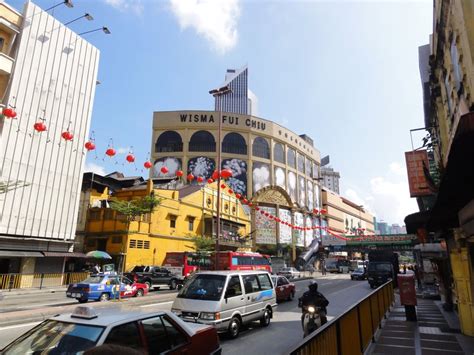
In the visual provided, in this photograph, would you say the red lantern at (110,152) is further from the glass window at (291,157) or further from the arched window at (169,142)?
the glass window at (291,157)

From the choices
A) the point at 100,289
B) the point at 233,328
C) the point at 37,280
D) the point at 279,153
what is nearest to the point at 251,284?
the point at 233,328

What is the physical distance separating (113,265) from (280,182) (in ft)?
157

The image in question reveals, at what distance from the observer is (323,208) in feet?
313

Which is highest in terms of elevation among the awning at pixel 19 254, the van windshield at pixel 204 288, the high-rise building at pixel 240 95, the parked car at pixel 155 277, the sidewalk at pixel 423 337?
the high-rise building at pixel 240 95

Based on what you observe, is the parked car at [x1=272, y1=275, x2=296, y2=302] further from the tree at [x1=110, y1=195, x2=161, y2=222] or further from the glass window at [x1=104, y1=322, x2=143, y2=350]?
the tree at [x1=110, y1=195, x2=161, y2=222]

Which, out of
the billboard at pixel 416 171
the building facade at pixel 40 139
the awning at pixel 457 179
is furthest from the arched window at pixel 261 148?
the awning at pixel 457 179

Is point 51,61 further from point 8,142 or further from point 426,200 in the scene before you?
point 426,200

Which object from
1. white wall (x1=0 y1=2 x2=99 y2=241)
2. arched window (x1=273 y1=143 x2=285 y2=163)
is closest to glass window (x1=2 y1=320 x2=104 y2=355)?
white wall (x1=0 y1=2 x2=99 y2=241)

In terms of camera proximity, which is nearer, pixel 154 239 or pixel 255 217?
pixel 154 239

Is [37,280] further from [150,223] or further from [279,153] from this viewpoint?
[279,153]

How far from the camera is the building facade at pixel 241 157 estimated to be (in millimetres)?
67375

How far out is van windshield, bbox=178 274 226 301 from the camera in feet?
30.9

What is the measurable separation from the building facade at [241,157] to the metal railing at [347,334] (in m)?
56.6

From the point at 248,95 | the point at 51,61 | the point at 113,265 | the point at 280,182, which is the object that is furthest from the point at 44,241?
the point at 248,95
